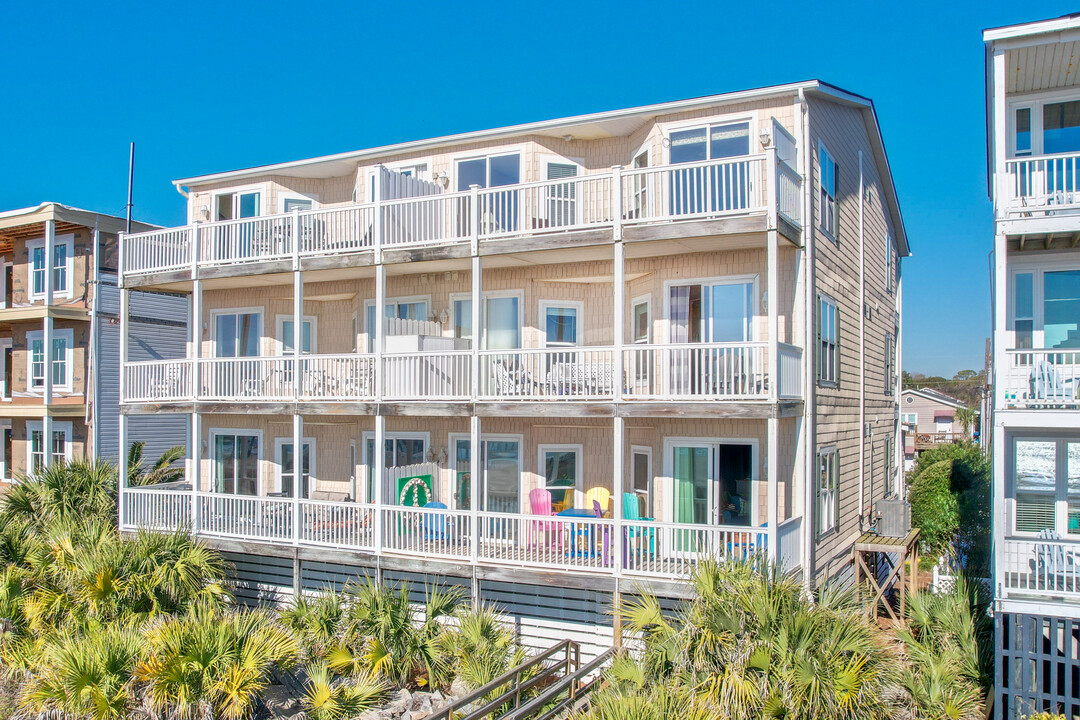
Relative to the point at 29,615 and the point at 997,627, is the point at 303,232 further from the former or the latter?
the point at 997,627

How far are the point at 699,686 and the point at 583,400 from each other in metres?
5.73

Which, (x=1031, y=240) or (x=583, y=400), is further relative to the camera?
(x=583, y=400)

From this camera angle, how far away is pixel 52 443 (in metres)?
24.0

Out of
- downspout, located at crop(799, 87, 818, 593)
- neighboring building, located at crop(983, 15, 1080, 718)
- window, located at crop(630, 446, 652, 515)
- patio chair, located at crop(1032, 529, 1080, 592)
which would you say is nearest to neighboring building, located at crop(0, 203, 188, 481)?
window, located at crop(630, 446, 652, 515)

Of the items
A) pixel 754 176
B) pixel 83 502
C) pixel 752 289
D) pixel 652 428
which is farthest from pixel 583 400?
pixel 83 502

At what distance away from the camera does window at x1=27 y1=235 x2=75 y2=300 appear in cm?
2366

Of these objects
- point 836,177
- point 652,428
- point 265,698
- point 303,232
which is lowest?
point 265,698

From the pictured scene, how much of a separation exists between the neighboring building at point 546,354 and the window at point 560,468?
0.05 meters

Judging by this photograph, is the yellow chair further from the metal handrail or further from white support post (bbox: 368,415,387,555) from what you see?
white support post (bbox: 368,415,387,555)

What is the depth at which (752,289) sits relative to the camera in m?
14.3

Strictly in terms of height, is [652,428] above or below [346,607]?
above

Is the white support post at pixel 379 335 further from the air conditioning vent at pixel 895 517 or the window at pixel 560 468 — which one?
the air conditioning vent at pixel 895 517

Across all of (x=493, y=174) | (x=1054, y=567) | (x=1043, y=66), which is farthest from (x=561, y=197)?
(x=1054, y=567)

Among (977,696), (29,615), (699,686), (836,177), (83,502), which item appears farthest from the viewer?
(83,502)
